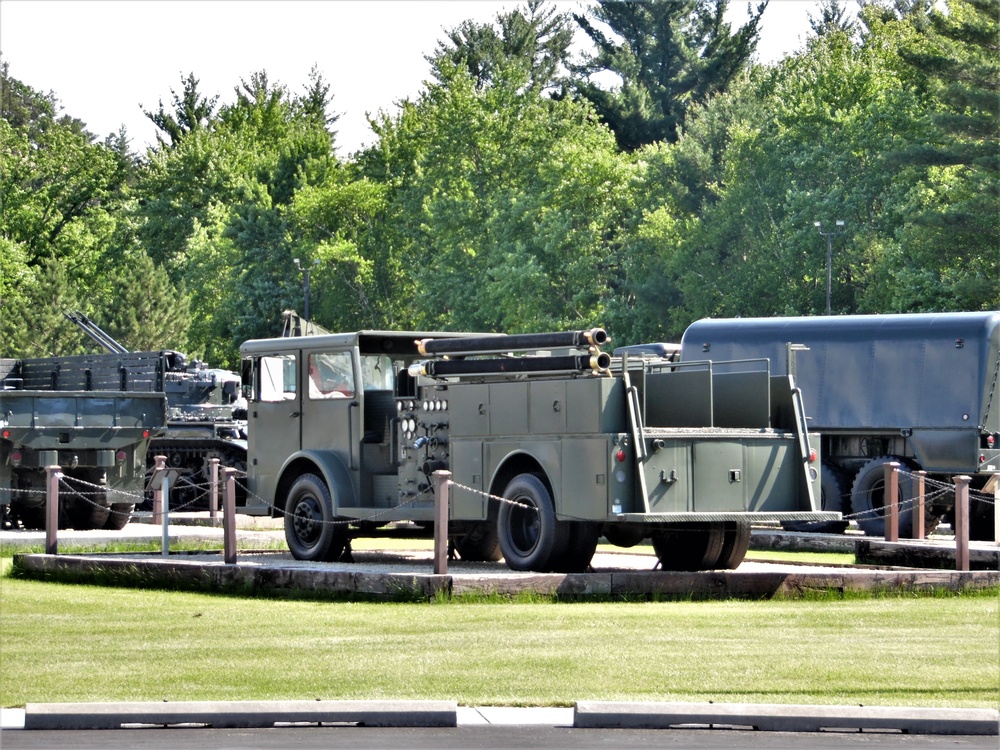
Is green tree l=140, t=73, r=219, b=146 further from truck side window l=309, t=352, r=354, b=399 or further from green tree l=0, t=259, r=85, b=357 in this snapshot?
truck side window l=309, t=352, r=354, b=399

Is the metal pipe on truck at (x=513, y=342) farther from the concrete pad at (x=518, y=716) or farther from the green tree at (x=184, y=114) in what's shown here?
the green tree at (x=184, y=114)

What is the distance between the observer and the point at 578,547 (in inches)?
662

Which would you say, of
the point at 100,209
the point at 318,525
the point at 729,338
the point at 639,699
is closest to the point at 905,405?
the point at 729,338

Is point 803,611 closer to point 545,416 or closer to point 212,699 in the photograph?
point 545,416

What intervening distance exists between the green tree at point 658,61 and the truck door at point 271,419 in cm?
6245

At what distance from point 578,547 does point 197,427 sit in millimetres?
18455

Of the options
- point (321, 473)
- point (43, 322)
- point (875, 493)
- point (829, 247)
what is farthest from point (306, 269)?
point (321, 473)

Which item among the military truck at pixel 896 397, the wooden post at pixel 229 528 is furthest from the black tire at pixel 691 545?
the military truck at pixel 896 397

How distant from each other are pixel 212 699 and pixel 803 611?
19.8ft

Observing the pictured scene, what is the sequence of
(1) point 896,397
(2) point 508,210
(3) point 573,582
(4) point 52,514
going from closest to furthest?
(3) point 573,582 → (4) point 52,514 → (1) point 896,397 → (2) point 508,210

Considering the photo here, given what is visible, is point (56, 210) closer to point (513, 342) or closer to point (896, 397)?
point (896, 397)

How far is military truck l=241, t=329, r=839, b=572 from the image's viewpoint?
16266 millimetres

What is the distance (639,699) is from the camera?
10.1 metres

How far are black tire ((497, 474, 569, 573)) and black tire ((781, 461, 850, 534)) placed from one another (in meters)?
10.1
